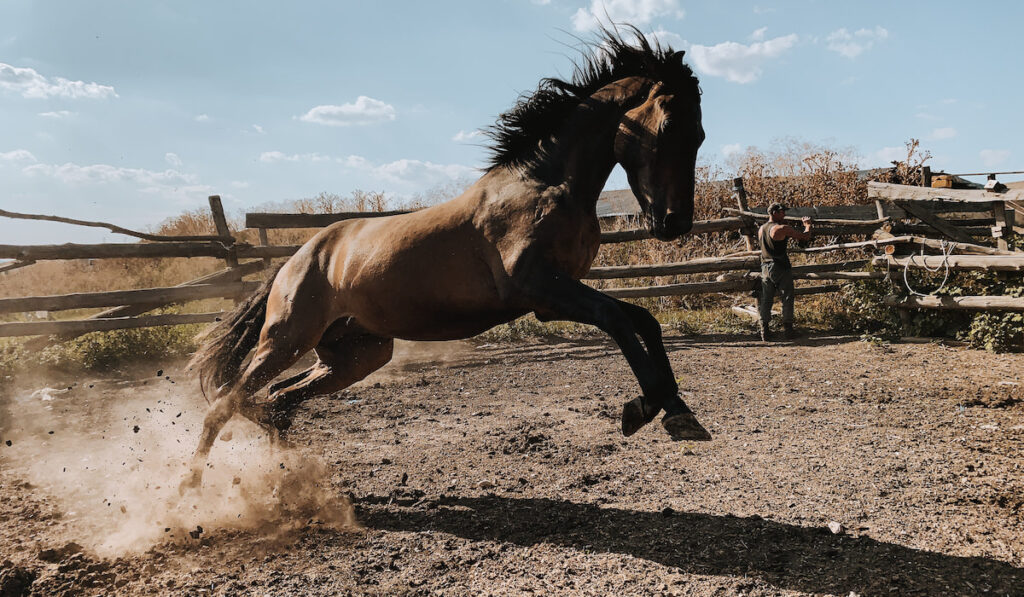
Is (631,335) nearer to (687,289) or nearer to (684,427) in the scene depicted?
(684,427)

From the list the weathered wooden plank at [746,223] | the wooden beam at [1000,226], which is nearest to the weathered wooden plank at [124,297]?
the weathered wooden plank at [746,223]

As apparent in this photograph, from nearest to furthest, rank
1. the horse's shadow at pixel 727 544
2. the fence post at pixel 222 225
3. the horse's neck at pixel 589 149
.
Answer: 1. the horse's shadow at pixel 727 544
2. the horse's neck at pixel 589 149
3. the fence post at pixel 222 225

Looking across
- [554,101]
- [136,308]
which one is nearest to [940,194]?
[554,101]

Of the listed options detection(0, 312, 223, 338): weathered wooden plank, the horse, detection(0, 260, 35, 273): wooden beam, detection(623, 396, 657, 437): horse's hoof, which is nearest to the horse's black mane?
the horse

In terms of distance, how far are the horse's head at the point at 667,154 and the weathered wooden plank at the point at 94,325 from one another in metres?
5.78

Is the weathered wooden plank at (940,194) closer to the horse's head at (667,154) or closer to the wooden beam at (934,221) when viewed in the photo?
the wooden beam at (934,221)

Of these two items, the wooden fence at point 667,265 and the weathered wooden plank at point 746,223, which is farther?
the weathered wooden plank at point 746,223

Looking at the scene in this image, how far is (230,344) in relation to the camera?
4.43 m

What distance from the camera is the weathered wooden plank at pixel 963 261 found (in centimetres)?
760

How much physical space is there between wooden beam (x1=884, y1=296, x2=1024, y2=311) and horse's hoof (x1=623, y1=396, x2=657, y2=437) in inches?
271

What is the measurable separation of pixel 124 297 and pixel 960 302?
10431 mm

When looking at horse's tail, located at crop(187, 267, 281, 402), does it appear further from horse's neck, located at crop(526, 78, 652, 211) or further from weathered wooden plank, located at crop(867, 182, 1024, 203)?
weathered wooden plank, located at crop(867, 182, 1024, 203)

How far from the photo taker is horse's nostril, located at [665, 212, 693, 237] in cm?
314

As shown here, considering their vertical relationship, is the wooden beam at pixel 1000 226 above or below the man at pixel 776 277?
above
